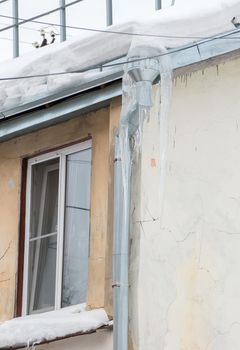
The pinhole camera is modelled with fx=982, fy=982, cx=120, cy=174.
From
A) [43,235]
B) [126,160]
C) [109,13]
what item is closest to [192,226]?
[126,160]

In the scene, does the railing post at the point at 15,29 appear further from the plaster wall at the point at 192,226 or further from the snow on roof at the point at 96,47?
the plaster wall at the point at 192,226

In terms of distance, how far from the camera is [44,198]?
357 inches

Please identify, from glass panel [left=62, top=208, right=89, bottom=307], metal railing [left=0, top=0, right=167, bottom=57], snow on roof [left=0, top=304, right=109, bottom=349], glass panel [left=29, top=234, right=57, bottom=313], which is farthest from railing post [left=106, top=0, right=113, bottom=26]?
snow on roof [left=0, top=304, right=109, bottom=349]

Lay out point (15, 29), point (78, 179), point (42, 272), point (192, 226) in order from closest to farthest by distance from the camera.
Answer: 1. point (192, 226)
2. point (78, 179)
3. point (42, 272)
4. point (15, 29)

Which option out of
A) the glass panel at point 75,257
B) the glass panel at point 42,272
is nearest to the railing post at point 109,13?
the glass panel at point 75,257

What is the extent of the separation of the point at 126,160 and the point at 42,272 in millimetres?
1684

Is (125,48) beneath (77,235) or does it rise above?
above

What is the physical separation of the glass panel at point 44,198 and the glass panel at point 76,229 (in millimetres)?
225

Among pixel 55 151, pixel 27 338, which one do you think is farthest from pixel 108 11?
pixel 27 338

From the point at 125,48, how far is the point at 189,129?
0.94 m

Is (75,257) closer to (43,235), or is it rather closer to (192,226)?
(43,235)

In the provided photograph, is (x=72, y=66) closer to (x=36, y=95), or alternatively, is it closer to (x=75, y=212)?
(x=36, y=95)

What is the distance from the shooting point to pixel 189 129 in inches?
309

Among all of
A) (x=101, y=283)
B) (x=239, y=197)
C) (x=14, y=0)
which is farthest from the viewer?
(x=14, y=0)
